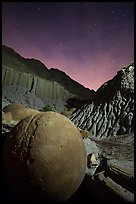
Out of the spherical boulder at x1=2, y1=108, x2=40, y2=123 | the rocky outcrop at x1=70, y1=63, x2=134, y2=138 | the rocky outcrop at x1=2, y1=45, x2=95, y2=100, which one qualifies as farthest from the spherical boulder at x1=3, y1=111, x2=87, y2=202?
the rocky outcrop at x1=2, y1=45, x2=95, y2=100

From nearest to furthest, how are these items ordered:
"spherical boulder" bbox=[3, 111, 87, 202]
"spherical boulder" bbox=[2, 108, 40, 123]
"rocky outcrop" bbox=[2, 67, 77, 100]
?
"spherical boulder" bbox=[3, 111, 87, 202], "spherical boulder" bbox=[2, 108, 40, 123], "rocky outcrop" bbox=[2, 67, 77, 100]

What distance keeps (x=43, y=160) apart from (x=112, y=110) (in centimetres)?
883

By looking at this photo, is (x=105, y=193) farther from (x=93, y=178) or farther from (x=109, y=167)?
(x=109, y=167)

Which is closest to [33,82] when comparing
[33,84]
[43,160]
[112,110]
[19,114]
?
[33,84]

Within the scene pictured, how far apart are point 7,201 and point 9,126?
3.58 meters

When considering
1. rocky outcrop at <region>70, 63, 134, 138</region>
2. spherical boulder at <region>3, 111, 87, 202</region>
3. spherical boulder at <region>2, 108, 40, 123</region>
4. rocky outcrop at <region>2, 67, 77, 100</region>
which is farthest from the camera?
rocky outcrop at <region>2, 67, 77, 100</region>

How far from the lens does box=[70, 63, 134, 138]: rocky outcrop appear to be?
32.8 ft

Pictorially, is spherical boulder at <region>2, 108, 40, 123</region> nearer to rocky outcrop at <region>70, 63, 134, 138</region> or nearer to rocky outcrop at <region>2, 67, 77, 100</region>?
rocky outcrop at <region>70, 63, 134, 138</region>

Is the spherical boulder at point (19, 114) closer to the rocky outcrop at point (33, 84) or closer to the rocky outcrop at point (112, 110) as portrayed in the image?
the rocky outcrop at point (112, 110)

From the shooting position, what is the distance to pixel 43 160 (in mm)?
2977

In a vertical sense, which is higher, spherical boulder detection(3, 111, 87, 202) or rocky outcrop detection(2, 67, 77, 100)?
rocky outcrop detection(2, 67, 77, 100)

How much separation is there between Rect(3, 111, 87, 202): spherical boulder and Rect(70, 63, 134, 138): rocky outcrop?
681 centimetres

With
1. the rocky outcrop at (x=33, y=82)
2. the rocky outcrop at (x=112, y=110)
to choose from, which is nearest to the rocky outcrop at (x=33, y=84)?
the rocky outcrop at (x=33, y=82)

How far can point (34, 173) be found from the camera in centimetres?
295
